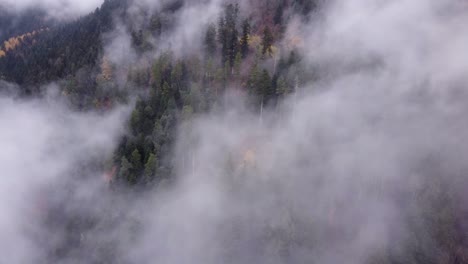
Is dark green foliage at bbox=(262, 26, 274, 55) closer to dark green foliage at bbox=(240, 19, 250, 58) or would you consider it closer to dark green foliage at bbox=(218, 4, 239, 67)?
dark green foliage at bbox=(240, 19, 250, 58)

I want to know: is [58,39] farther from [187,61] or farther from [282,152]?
[282,152]

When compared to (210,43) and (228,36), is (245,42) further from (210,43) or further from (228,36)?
(210,43)

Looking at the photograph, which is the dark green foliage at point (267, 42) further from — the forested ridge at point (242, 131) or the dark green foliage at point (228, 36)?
the dark green foliage at point (228, 36)

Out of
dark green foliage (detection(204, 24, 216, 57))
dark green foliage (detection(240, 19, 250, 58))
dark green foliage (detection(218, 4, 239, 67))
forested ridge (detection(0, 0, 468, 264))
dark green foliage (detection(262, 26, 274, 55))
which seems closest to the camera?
forested ridge (detection(0, 0, 468, 264))

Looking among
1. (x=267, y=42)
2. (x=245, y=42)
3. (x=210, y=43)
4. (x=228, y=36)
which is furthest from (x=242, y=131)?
(x=210, y=43)

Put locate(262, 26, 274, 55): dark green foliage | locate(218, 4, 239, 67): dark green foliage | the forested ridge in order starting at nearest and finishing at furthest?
1. the forested ridge
2. locate(262, 26, 274, 55): dark green foliage
3. locate(218, 4, 239, 67): dark green foliage

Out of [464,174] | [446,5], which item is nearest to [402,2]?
[446,5]

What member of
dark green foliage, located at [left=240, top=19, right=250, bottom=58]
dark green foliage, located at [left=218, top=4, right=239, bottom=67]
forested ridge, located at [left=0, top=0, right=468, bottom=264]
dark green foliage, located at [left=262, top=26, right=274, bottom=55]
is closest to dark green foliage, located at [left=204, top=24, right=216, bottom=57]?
forested ridge, located at [left=0, top=0, right=468, bottom=264]

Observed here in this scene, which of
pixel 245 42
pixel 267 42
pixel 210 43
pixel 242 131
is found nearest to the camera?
pixel 242 131

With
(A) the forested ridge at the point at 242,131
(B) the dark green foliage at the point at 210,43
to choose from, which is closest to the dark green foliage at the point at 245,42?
(A) the forested ridge at the point at 242,131

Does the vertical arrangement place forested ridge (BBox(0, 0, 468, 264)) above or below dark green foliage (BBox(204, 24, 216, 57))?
below
